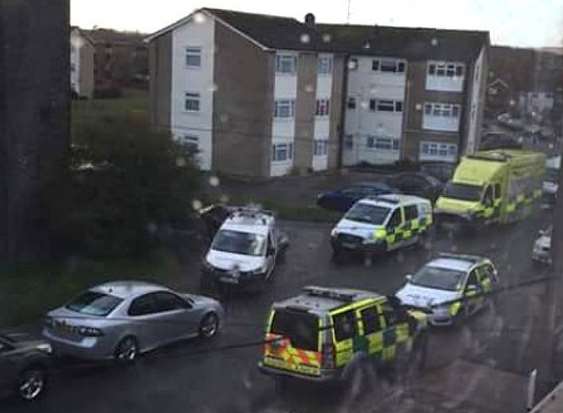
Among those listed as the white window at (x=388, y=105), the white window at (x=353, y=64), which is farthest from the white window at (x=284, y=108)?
the white window at (x=388, y=105)

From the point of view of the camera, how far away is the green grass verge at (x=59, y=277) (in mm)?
4879

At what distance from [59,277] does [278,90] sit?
6.10m

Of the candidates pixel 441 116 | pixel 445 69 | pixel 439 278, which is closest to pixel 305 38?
pixel 445 69

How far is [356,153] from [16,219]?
19.6 feet

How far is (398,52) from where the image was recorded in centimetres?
1021

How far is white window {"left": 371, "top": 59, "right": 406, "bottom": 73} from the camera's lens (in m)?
10.2

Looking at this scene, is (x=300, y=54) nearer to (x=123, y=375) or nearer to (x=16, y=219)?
(x=16, y=219)

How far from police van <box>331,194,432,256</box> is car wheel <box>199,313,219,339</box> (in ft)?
7.48

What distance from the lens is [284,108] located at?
37.4 ft

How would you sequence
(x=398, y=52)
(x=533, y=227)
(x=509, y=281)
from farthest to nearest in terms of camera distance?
(x=398, y=52) → (x=533, y=227) → (x=509, y=281)

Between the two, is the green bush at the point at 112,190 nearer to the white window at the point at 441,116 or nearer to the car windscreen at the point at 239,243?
the car windscreen at the point at 239,243

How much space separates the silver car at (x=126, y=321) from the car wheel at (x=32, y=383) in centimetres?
36

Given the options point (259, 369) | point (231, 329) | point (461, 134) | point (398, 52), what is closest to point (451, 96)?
point (461, 134)

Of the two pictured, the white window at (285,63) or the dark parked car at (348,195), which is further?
the white window at (285,63)
